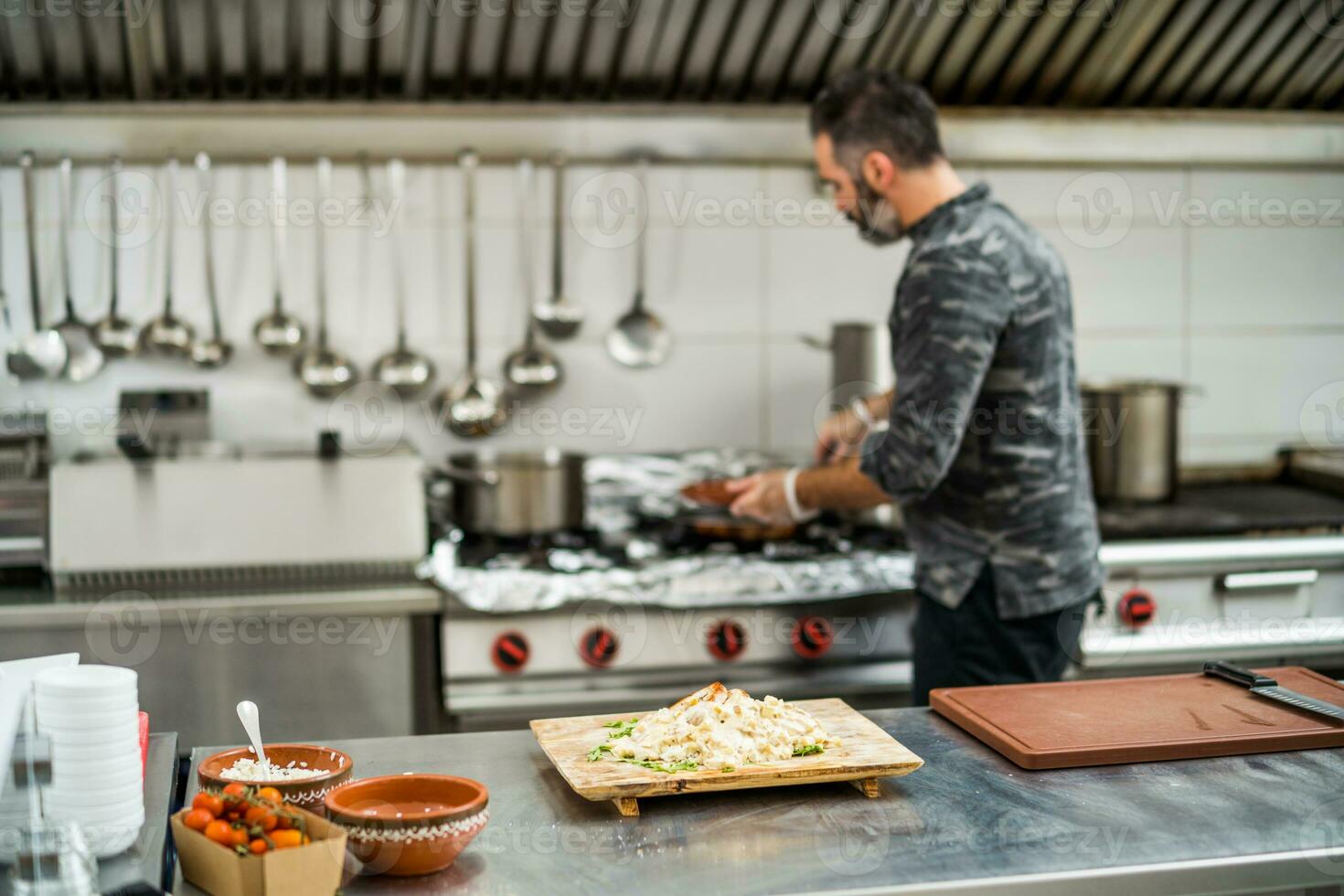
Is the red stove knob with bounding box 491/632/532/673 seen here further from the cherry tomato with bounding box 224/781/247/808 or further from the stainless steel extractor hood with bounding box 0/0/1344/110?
the stainless steel extractor hood with bounding box 0/0/1344/110

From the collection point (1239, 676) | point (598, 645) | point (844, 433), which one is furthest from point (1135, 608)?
point (598, 645)

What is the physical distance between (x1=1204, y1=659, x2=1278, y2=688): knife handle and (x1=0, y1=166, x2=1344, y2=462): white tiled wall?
1.65m

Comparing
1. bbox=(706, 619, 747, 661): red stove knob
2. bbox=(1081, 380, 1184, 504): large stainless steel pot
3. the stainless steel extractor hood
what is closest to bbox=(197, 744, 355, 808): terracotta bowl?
bbox=(706, 619, 747, 661): red stove knob

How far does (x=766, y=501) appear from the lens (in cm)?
257

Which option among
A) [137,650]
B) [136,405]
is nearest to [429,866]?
[137,650]

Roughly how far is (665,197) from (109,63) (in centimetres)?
135

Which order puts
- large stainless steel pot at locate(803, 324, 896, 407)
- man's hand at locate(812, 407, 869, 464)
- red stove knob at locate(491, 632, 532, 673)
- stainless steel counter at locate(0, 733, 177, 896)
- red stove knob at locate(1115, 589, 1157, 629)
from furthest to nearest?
1. large stainless steel pot at locate(803, 324, 896, 407)
2. man's hand at locate(812, 407, 869, 464)
3. red stove knob at locate(1115, 589, 1157, 629)
4. red stove knob at locate(491, 632, 532, 673)
5. stainless steel counter at locate(0, 733, 177, 896)

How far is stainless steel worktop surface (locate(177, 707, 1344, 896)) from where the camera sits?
125 centimetres

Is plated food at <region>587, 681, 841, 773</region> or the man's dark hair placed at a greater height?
the man's dark hair

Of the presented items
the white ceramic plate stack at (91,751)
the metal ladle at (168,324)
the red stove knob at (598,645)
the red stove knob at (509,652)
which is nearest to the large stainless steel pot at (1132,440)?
the red stove knob at (598,645)

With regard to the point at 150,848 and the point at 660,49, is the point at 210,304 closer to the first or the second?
the point at 660,49

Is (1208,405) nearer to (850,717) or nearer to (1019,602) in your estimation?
(1019,602)

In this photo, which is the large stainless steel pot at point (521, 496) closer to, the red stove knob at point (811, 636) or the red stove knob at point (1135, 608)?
the red stove knob at point (811, 636)

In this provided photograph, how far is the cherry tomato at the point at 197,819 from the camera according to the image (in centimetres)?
122
